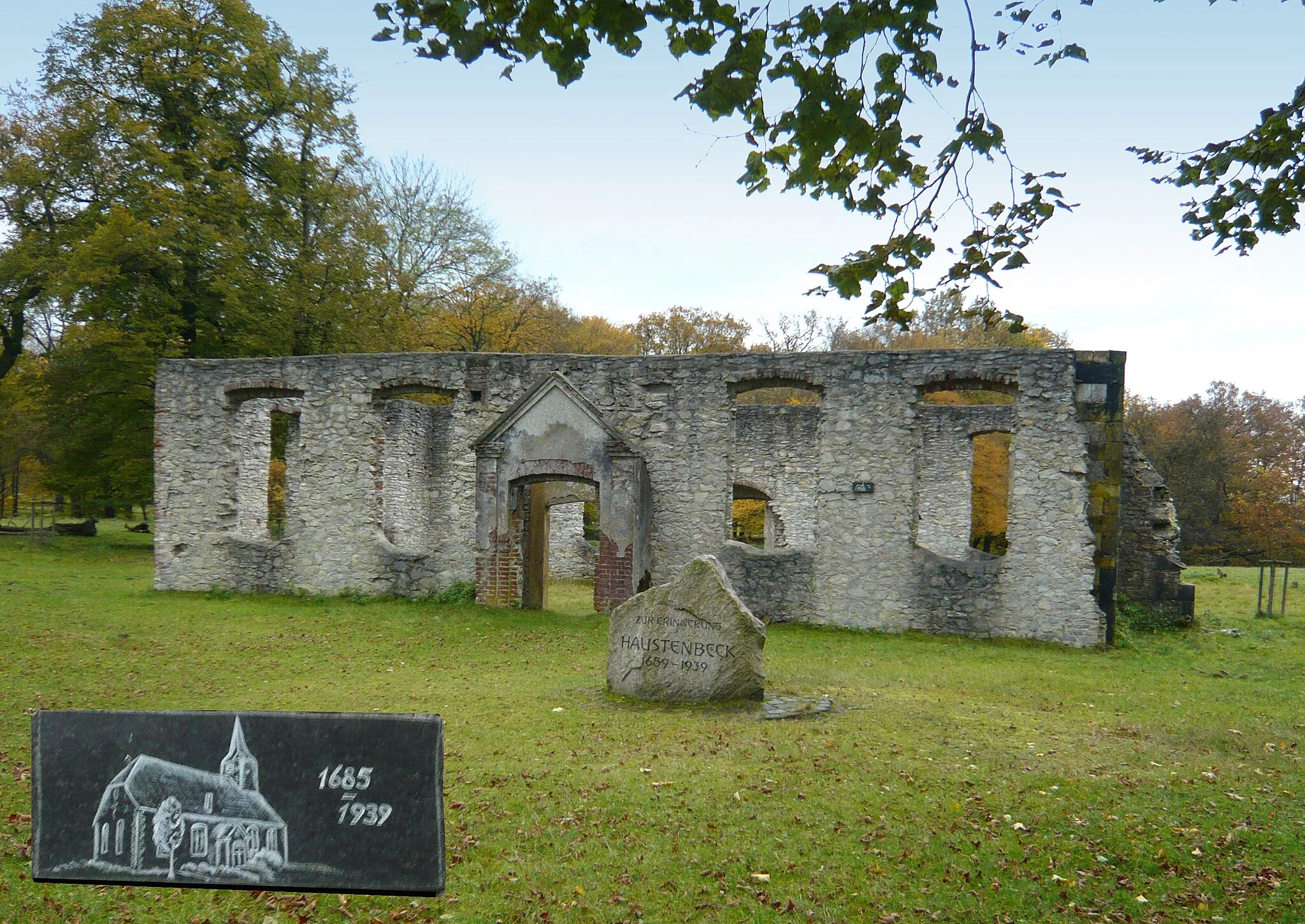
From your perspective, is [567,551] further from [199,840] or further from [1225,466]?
[1225,466]

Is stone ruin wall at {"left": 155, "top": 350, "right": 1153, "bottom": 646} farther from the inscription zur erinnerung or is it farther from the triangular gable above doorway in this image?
the inscription zur erinnerung

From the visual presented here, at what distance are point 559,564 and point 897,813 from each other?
18676 millimetres

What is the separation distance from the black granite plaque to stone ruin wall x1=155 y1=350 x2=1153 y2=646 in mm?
11813

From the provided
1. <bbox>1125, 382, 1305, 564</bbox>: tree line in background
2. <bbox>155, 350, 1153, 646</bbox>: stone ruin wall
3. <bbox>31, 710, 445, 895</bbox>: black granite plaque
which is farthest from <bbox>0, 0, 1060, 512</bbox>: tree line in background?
<bbox>1125, 382, 1305, 564</bbox>: tree line in background

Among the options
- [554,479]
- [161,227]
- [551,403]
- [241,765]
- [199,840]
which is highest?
[161,227]

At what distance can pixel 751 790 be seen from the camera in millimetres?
6012

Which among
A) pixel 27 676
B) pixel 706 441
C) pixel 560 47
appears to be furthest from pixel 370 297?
pixel 560 47

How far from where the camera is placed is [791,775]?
633 centimetres

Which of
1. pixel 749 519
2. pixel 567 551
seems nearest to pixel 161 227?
pixel 567 551

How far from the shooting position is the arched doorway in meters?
14.3

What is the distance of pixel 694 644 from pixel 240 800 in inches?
239

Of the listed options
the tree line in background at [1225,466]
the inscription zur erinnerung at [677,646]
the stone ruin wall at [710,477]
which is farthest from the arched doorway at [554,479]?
the tree line in background at [1225,466]

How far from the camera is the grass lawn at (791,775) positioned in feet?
15.1

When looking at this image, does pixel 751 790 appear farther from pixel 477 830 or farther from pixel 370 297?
pixel 370 297
